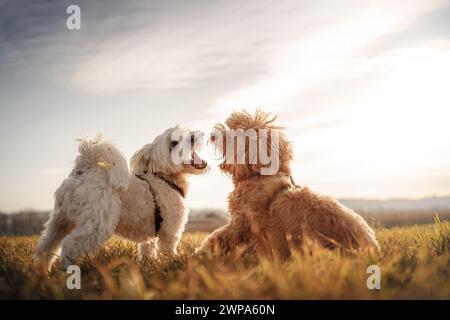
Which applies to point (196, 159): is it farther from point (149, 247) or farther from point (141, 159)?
point (149, 247)

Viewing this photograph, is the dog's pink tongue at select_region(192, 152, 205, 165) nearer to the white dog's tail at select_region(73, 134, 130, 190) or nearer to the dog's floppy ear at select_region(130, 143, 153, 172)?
the dog's floppy ear at select_region(130, 143, 153, 172)

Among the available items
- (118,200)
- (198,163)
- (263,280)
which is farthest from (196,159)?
(263,280)

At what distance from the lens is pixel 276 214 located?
201 inches

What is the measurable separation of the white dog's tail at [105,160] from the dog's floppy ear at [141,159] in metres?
1.08

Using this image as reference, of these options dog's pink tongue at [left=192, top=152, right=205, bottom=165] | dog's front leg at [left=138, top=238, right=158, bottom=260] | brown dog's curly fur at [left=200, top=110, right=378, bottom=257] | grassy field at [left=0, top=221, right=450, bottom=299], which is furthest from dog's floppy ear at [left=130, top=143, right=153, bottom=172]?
grassy field at [left=0, top=221, right=450, bottom=299]

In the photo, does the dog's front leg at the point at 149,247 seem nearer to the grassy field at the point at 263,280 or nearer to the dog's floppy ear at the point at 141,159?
the dog's floppy ear at the point at 141,159

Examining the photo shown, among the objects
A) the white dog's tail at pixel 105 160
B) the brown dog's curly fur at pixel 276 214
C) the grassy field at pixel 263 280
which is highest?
the white dog's tail at pixel 105 160

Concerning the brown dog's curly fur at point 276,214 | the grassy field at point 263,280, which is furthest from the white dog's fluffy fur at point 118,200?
the brown dog's curly fur at point 276,214

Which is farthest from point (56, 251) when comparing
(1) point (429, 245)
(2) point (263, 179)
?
(1) point (429, 245)

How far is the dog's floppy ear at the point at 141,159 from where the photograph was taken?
733 cm

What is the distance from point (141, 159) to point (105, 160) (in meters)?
1.31

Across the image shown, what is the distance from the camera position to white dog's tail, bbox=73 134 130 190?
608 cm
